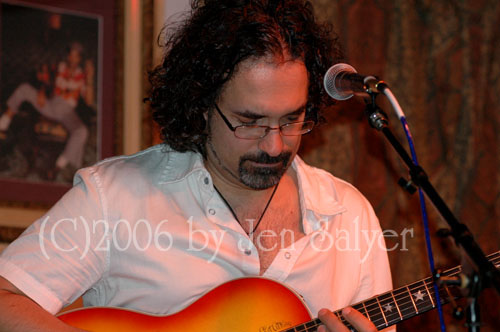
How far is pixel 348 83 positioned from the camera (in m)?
1.55

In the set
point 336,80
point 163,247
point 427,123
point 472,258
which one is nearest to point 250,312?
point 163,247

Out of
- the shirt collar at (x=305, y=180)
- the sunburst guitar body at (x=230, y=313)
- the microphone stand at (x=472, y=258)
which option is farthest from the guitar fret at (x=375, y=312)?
the microphone stand at (x=472, y=258)

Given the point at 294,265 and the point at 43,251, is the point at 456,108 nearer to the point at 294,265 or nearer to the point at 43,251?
the point at 294,265

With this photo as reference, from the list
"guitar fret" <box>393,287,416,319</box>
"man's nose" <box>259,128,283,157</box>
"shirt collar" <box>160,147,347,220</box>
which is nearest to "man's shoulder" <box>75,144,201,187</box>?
"shirt collar" <box>160,147,347,220</box>

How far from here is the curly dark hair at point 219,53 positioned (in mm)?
2102

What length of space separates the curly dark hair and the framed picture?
1.17 feet

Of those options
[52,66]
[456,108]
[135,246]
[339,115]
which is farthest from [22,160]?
[456,108]

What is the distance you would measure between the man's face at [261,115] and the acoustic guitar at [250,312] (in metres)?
0.32

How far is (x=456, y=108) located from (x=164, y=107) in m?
1.50

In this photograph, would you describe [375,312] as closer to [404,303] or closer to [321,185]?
[404,303]

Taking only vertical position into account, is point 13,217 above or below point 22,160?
below

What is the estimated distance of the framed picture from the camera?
2441 mm

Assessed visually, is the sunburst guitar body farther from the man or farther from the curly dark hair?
the curly dark hair

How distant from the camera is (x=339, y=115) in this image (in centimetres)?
298
